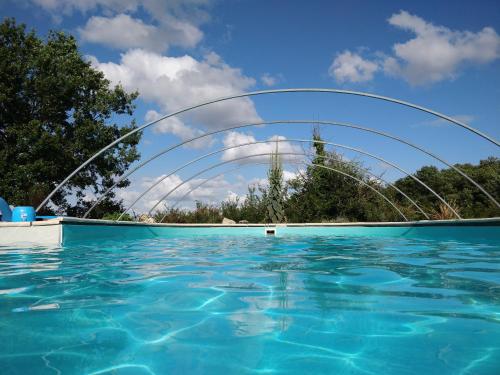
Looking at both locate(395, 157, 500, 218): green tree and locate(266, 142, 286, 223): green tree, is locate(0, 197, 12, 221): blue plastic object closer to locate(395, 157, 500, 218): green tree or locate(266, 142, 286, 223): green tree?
locate(266, 142, 286, 223): green tree

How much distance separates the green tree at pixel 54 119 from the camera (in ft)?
49.0

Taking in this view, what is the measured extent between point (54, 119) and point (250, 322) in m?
17.3

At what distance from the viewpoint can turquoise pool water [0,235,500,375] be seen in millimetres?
1539

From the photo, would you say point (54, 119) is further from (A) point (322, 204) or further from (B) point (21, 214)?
(A) point (322, 204)

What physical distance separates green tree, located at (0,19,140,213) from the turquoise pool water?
12594 mm

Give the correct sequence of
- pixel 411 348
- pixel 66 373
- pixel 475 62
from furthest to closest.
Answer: pixel 475 62 → pixel 411 348 → pixel 66 373

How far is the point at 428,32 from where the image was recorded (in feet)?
32.4

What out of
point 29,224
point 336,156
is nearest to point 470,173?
point 336,156

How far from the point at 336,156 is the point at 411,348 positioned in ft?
49.8

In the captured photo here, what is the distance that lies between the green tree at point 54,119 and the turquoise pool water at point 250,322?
1259 cm

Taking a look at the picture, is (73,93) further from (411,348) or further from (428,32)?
(411,348)

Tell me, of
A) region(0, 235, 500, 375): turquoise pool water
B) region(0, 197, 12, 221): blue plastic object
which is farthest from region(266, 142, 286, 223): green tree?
region(0, 235, 500, 375): turquoise pool water

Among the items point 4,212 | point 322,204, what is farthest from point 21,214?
point 322,204

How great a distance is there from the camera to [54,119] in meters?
16.7
